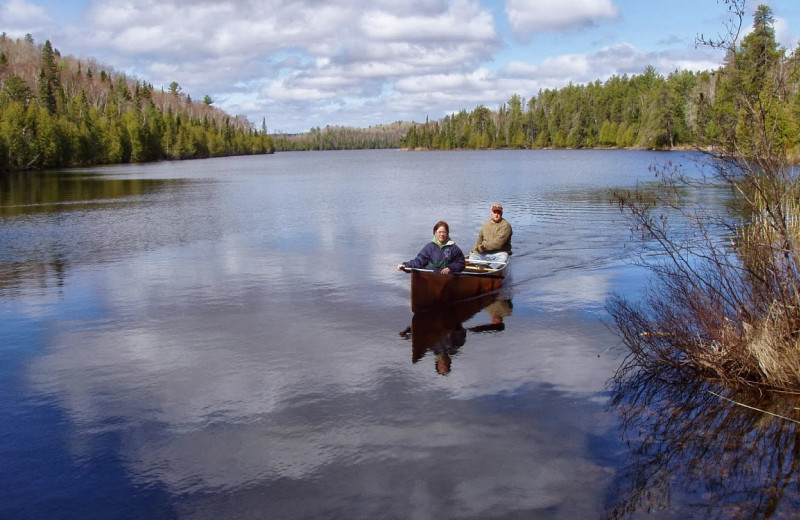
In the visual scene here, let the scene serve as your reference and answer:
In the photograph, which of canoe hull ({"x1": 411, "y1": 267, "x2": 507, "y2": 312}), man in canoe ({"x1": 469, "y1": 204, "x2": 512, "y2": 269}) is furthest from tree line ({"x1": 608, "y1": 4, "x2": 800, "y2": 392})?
man in canoe ({"x1": 469, "y1": 204, "x2": 512, "y2": 269})

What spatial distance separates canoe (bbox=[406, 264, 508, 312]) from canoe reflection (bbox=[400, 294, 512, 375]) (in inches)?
8.6

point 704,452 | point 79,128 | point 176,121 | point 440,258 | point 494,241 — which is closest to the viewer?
point 704,452

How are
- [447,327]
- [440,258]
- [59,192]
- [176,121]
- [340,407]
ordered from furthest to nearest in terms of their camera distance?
1. [176,121]
2. [59,192]
3. [440,258]
4. [447,327]
5. [340,407]

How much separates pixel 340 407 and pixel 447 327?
4.88 metres

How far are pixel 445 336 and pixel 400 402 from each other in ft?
12.2

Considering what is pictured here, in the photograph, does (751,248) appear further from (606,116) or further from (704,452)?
(606,116)

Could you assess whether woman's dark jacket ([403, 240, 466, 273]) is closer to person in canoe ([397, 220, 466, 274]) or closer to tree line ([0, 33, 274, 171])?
person in canoe ([397, 220, 466, 274])

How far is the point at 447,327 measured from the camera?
568 inches

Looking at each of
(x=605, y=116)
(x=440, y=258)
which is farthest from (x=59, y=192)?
(x=605, y=116)

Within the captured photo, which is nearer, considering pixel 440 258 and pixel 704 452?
pixel 704 452

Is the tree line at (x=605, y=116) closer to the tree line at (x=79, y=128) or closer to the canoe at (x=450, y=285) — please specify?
the tree line at (x=79, y=128)

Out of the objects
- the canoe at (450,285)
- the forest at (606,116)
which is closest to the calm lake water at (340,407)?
the canoe at (450,285)

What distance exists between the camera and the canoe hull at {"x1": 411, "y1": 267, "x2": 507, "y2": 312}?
1489cm

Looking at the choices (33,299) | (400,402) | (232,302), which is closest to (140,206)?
(33,299)
